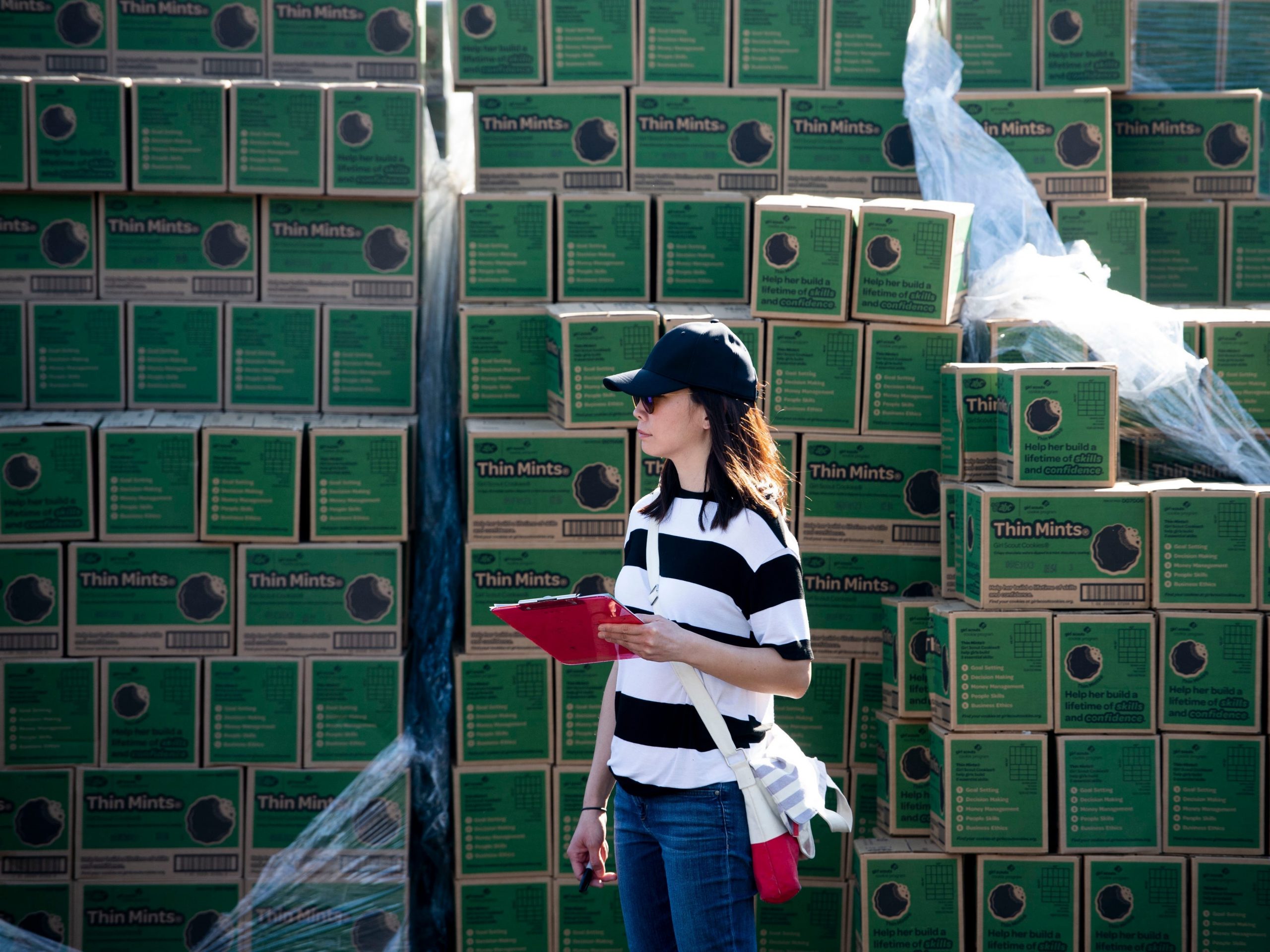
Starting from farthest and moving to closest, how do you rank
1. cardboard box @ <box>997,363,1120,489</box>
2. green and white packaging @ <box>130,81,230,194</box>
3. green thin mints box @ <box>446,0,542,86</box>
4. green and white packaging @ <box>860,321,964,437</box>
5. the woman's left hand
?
1. green thin mints box @ <box>446,0,542,86</box>
2. green and white packaging @ <box>130,81,230,194</box>
3. green and white packaging @ <box>860,321,964,437</box>
4. cardboard box @ <box>997,363,1120,489</box>
5. the woman's left hand

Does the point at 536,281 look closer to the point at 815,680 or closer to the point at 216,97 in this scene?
the point at 216,97

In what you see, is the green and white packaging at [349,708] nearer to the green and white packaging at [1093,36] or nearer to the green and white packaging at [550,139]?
the green and white packaging at [550,139]

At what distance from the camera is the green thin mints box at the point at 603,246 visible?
384 cm

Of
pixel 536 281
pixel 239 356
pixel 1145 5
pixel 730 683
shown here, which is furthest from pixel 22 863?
pixel 1145 5

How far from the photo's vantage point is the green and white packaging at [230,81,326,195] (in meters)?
3.74

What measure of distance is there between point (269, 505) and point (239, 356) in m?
0.52

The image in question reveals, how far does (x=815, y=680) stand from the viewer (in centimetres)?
364

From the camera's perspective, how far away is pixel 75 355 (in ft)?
12.4

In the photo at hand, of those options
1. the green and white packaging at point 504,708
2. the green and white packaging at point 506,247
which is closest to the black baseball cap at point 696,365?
the green and white packaging at point 504,708

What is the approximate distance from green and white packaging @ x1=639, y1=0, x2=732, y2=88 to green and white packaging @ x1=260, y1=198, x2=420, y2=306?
873mm

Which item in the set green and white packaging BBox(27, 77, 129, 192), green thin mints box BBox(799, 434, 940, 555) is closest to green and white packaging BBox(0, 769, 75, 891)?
green and white packaging BBox(27, 77, 129, 192)

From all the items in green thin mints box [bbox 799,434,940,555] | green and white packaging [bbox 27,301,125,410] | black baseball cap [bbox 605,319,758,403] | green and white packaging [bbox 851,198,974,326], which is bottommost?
green thin mints box [bbox 799,434,940,555]

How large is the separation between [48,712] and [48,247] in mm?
1373

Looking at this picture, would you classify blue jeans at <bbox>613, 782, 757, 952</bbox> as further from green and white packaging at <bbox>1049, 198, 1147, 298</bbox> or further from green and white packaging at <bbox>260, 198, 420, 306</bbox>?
green and white packaging at <bbox>1049, 198, 1147, 298</bbox>
